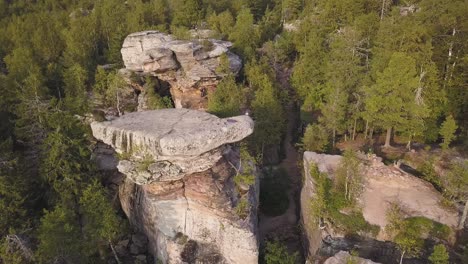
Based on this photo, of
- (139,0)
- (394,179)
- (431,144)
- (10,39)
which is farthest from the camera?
(139,0)

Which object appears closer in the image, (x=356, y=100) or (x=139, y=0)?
(x=356, y=100)

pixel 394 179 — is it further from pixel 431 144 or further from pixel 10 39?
pixel 10 39

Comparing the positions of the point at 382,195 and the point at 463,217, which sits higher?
the point at 463,217

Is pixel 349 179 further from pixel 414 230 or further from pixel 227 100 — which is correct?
pixel 227 100

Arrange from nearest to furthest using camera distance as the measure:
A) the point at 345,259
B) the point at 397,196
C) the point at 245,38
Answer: the point at 345,259 → the point at 397,196 → the point at 245,38

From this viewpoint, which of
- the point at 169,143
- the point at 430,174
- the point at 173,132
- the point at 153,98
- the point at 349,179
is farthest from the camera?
the point at 153,98

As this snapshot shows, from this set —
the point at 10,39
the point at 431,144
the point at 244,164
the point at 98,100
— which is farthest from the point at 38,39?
the point at 431,144

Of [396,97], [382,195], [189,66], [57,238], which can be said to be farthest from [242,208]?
[189,66]

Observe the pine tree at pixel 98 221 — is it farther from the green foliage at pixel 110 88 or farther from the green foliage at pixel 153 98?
the green foliage at pixel 110 88

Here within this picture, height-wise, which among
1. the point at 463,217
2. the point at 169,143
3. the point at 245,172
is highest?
the point at 169,143
